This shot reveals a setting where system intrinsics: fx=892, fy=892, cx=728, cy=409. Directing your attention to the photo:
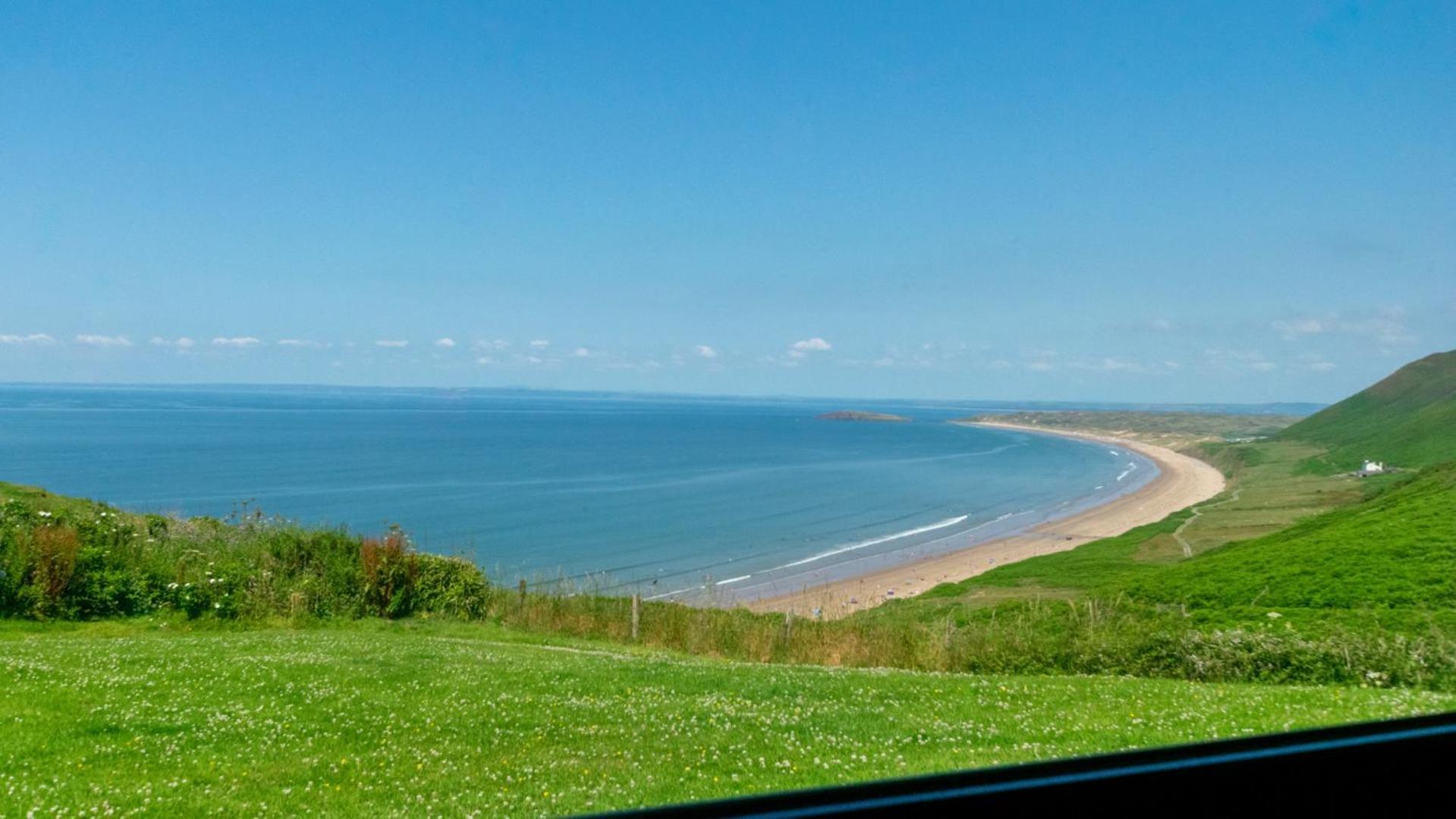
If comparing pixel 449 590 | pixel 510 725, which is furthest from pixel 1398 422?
pixel 510 725

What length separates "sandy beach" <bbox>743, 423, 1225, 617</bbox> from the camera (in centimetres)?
3191

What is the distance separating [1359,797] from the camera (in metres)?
1.09

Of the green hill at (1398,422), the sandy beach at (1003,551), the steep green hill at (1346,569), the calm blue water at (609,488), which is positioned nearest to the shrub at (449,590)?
the calm blue water at (609,488)

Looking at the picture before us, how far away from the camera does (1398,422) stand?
73.7 metres

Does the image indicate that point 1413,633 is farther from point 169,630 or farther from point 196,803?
point 169,630

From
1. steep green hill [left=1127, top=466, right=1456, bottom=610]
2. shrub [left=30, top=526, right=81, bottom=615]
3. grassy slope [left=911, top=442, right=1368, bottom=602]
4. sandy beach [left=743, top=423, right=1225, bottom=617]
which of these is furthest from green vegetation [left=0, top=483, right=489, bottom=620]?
grassy slope [left=911, top=442, right=1368, bottom=602]

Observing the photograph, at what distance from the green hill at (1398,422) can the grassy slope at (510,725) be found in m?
50.6

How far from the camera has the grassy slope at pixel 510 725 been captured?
577cm

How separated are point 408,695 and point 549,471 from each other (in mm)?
73464

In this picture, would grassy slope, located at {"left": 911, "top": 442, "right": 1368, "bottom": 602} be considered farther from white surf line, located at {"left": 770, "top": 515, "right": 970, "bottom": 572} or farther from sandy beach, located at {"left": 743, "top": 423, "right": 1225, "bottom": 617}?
white surf line, located at {"left": 770, "top": 515, "right": 970, "bottom": 572}

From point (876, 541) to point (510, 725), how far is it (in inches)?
1643

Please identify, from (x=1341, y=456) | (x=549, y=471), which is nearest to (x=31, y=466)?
(x=549, y=471)

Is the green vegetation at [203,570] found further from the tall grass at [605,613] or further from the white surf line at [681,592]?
the white surf line at [681,592]

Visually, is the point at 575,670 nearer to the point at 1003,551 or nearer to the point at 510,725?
the point at 510,725
